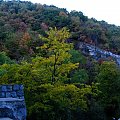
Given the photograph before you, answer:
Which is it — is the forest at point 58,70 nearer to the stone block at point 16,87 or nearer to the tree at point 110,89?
the tree at point 110,89

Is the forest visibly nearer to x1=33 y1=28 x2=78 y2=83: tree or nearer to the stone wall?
x1=33 y1=28 x2=78 y2=83: tree

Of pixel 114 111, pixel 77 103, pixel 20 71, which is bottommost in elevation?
pixel 114 111

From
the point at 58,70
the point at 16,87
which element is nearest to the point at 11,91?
the point at 16,87

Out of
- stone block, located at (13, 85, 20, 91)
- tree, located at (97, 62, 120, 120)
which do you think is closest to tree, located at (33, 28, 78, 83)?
stone block, located at (13, 85, 20, 91)

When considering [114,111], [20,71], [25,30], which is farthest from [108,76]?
[25,30]

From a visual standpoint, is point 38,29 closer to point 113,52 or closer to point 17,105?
point 113,52

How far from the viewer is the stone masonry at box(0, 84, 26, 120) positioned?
249 inches

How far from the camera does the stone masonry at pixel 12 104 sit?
632 centimetres

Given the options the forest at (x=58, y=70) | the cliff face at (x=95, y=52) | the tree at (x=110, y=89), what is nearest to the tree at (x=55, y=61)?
the forest at (x=58, y=70)

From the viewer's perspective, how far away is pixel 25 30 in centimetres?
3916

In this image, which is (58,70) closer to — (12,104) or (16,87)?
(16,87)

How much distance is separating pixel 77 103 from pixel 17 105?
361 inches

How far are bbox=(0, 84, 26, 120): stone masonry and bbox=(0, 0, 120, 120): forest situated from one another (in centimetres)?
670

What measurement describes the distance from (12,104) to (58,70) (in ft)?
30.6
